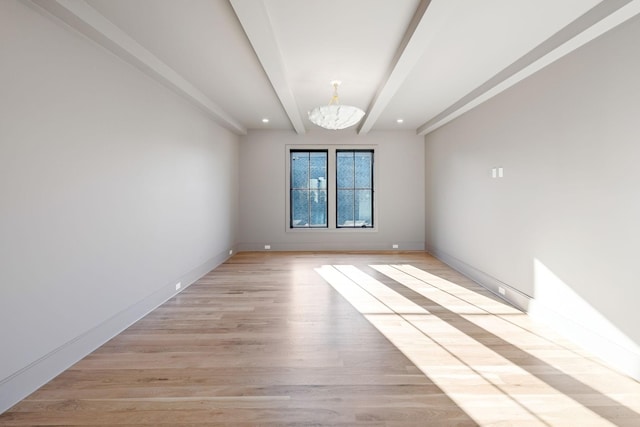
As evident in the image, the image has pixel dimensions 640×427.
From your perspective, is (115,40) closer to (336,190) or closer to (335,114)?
(335,114)

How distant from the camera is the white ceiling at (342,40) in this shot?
2.29 m

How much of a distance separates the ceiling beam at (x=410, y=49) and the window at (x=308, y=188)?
2774 millimetres

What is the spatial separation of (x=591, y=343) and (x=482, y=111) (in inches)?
123

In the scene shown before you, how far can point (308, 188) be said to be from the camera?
6992 mm

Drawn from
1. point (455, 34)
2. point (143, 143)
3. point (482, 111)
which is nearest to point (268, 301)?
point (143, 143)

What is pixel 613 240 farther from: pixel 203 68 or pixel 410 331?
pixel 203 68

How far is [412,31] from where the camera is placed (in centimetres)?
256

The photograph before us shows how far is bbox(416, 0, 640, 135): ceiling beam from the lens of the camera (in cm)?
211

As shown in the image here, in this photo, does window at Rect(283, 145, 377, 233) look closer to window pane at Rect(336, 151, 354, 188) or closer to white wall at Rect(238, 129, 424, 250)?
window pane at Rect(336, 151, 354, 188)

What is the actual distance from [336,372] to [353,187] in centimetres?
518

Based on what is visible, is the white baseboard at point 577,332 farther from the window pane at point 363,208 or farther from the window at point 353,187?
the window at point 353,187

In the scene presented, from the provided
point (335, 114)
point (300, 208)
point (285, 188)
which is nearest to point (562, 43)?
point (335, 114)

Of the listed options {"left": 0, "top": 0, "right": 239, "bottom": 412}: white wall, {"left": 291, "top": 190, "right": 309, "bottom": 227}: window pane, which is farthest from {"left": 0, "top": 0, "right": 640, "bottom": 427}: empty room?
{"left": 291, "top": 190, "right": 309, "bottom": 227}: window pane

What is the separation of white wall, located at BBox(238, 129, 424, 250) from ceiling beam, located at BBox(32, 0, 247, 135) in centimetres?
262
